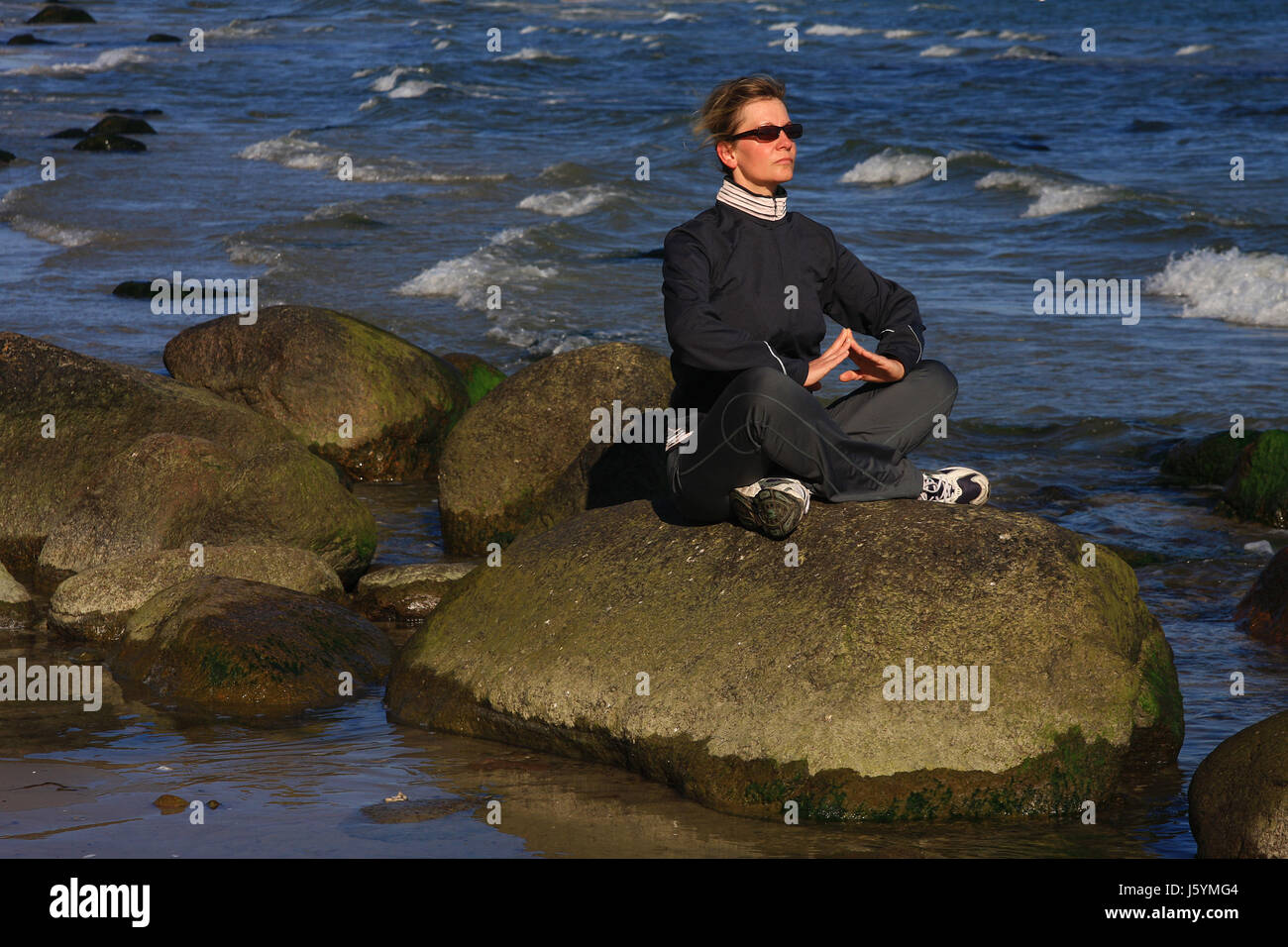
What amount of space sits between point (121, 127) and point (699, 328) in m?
25.8

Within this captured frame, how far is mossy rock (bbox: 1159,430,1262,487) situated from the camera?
1001 centimetres

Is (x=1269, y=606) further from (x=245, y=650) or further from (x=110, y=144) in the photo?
(x=110, y=144)

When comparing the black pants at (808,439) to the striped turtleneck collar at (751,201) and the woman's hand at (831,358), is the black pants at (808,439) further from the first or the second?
the striped turtleneck collar at (751,201)

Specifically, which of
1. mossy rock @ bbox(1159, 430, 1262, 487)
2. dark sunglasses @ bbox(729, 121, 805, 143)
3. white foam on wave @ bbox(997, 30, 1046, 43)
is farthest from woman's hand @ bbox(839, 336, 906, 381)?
white foam on wave @ bbox(997, 30, 1046, 43)

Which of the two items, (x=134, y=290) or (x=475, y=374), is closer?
(x=475, y=374)

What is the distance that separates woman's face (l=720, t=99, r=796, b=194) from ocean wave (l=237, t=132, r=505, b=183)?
18520mm

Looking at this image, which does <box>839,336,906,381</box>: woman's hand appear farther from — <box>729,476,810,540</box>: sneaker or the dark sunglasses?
the dark sunglasses

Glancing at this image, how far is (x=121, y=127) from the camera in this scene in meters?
28.4

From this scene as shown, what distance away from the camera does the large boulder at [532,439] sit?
852 centimetres

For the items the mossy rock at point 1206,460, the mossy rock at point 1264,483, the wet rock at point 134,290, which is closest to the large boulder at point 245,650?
the mossy rock at point 1264,483

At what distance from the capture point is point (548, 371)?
28.5ft

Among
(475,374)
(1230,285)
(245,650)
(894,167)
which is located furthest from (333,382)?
(894,167)

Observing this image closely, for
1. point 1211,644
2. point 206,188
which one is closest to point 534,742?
point 1211,644
